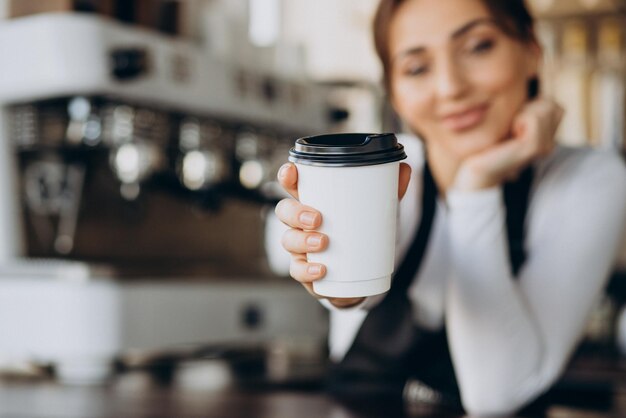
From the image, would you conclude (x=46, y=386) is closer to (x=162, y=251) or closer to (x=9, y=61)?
(x=9, y=61)

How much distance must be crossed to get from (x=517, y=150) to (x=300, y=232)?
44cm

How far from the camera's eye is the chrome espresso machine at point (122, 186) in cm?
129

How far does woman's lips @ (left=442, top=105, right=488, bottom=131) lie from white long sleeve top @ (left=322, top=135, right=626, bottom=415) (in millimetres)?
94

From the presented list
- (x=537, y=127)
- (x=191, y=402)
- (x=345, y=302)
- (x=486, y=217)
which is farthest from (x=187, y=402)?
(x=537, y=127)

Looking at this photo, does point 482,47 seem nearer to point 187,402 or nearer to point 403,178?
point 403,178

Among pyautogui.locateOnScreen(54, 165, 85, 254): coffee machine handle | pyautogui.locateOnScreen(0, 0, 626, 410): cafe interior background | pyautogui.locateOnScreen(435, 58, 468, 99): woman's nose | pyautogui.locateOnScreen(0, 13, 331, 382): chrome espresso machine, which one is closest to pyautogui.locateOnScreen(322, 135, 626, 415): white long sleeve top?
pyautogui.locateOnScreen(435, 58, 468, 99): woman's nose

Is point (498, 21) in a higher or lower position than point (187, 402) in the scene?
higher

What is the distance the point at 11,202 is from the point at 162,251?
0.45 m

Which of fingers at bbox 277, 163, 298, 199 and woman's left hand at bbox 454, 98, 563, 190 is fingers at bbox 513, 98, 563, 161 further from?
fingers at bbox 277, 163, 298, 199

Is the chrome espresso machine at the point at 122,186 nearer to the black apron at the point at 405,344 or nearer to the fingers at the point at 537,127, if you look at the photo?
the black apron at the point at 405,344

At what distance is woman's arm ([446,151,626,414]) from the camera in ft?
3.07

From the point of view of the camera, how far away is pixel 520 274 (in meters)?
1.03

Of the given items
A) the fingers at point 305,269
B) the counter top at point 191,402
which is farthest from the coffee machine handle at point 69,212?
the fingers at point 305,269

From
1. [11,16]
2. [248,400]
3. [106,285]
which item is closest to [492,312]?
[248,400]
